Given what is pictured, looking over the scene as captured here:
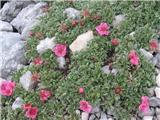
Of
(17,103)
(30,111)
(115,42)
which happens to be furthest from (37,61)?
(115,42)

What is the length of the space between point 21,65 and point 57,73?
675 millimetres

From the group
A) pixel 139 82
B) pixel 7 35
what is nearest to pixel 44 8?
pixel 7 35

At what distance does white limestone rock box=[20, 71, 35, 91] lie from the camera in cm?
588

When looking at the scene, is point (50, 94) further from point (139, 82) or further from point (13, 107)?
point (139, 82)

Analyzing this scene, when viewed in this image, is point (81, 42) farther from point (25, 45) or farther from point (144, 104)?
point (144, 104)

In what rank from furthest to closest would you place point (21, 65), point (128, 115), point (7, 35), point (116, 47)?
point (7, 35)
point (21, 65)
point (116, 47)
point (128, 115)

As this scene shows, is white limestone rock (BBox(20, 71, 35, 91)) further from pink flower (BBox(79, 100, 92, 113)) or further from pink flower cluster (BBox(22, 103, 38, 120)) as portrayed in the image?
pink flower (BBox(79, 100, 92, 113))

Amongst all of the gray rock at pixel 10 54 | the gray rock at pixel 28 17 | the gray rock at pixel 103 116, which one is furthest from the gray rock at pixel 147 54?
the gray rock at pixel 28 17

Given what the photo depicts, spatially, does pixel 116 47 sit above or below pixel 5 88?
above

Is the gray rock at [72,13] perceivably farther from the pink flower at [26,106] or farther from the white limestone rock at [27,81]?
the pink flower at [26,106]

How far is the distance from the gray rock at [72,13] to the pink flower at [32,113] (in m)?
1.63

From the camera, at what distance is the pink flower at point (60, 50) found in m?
5.99

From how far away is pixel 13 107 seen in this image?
574cm

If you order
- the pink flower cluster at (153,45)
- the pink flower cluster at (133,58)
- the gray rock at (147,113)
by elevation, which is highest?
the pink flower cluster at (133,58)
